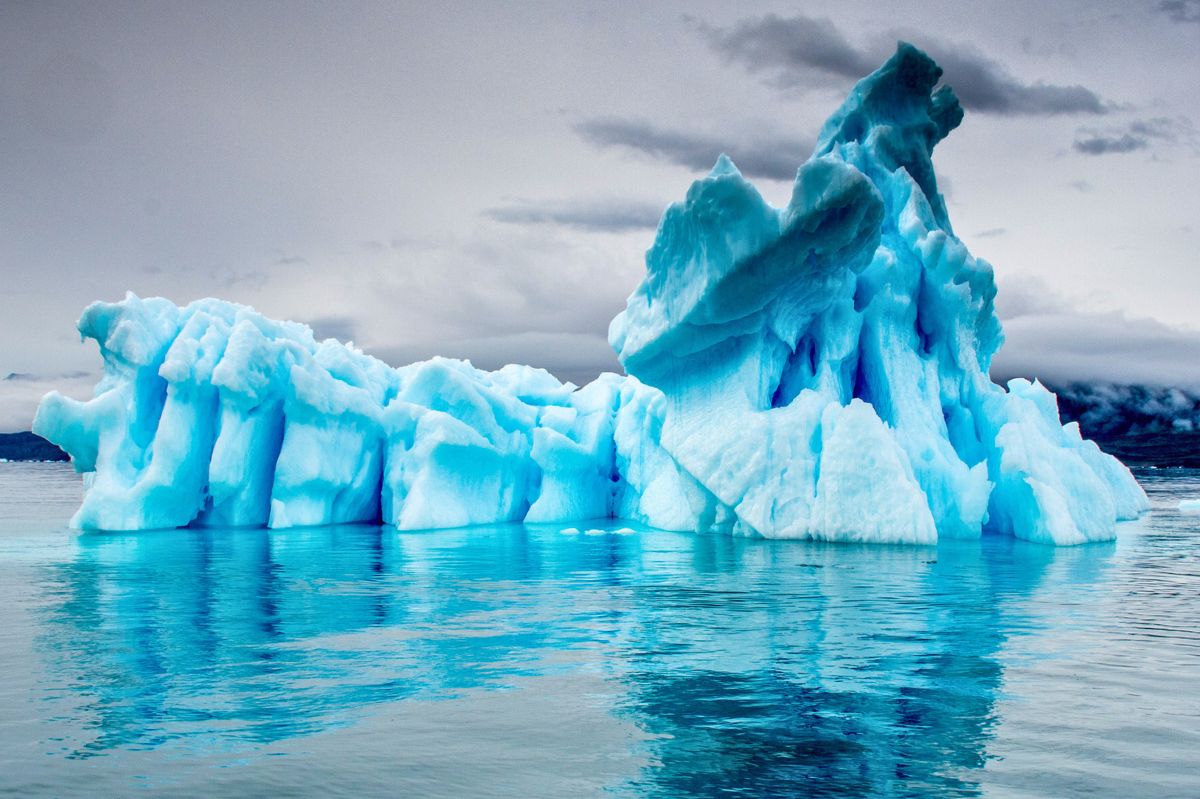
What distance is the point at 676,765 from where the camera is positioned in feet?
16.8

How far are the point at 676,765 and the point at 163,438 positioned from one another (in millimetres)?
15877

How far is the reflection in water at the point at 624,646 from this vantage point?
215 inches

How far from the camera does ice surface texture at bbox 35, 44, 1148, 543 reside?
16.0 metres

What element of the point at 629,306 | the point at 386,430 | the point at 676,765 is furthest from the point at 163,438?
the point at 676,765

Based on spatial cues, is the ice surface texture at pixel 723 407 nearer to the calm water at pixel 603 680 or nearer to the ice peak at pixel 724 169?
the ice peak at pixel 724 169

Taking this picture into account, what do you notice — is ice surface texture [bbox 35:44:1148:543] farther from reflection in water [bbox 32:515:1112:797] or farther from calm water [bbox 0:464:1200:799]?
calm water [bbox 0:464:1200:799]

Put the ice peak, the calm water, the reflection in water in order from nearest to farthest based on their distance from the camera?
1. the calm water
2. the reflection in water
3. the ice peak

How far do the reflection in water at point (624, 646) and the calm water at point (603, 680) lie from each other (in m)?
0.03

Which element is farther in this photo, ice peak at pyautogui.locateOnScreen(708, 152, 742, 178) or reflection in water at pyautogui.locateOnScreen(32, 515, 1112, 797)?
ice peak at pyautogui.locateOnScreen(708, 152, 742, 178)

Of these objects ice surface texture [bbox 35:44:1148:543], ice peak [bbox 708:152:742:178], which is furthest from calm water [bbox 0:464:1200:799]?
ice peak [bbox 708:152:742:178]

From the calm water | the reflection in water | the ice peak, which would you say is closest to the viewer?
the calm water

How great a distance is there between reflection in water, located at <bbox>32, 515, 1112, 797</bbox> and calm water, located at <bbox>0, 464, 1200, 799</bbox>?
0.03 m

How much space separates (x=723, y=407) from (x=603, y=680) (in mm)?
11187

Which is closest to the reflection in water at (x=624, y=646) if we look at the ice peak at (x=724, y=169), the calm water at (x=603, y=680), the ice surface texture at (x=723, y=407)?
the calm water at (x=603, y=680)
